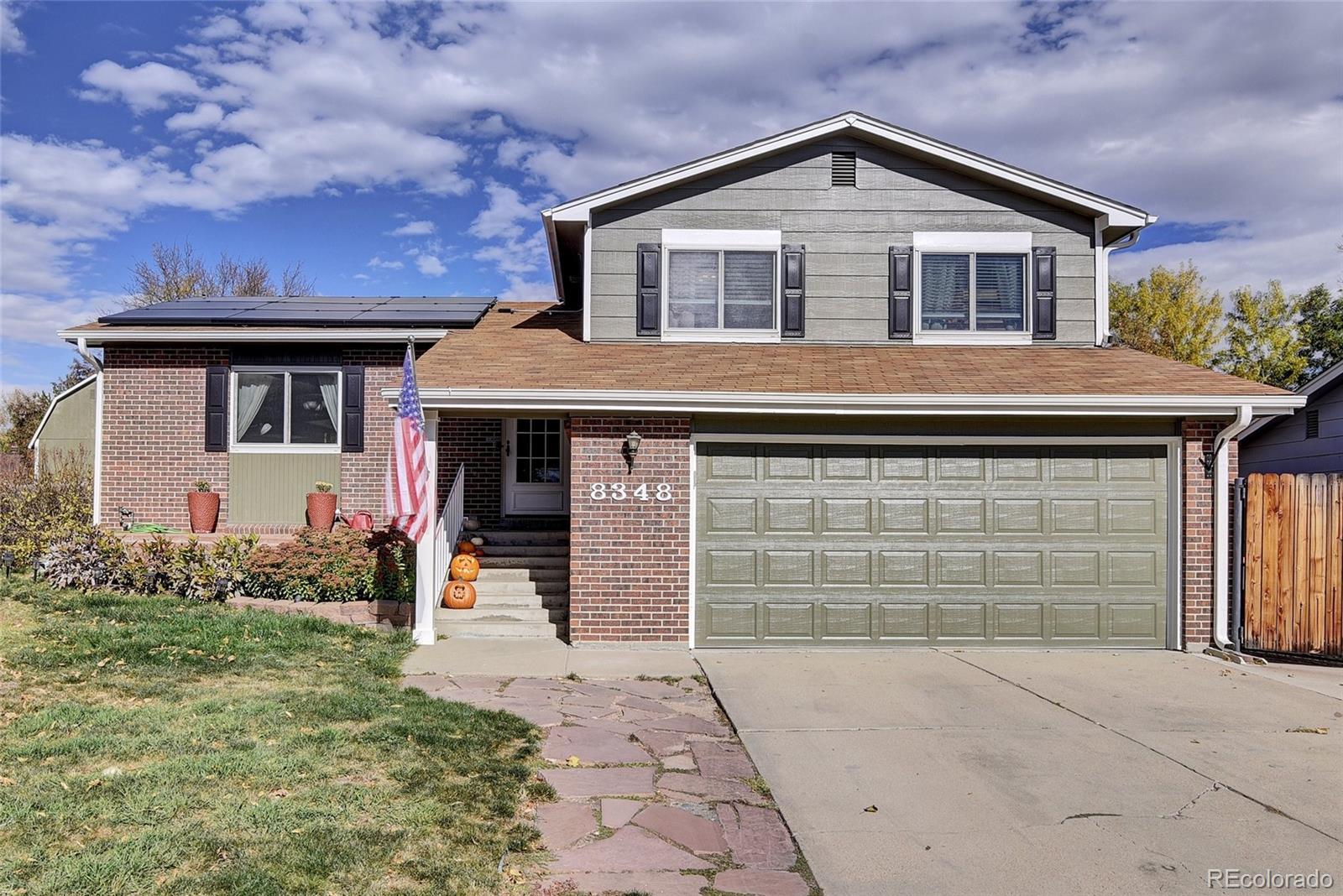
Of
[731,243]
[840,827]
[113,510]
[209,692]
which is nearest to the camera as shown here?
[840,827]

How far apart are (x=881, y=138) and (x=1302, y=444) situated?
8.86 metres

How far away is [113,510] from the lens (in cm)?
1184

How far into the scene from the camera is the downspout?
8.87 meters

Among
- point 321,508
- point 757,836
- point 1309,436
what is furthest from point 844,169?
point 757,836

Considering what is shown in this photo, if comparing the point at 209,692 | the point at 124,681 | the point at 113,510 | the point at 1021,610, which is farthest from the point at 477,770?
the point at 113,510

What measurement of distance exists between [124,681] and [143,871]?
3.55m

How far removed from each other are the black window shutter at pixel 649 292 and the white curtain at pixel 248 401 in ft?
18.1

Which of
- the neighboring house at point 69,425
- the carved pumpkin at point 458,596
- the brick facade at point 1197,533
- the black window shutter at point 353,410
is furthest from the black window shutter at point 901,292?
the neighboring house at point 69,425

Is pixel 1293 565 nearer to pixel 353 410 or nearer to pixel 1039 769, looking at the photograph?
pixel 1039 769

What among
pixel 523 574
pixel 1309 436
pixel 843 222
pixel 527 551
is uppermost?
pixel 843 222

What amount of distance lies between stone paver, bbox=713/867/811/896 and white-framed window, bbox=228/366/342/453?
9795mm

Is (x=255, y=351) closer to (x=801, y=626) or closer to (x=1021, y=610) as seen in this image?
(x=801, y=626)

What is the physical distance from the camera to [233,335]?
11656 mm

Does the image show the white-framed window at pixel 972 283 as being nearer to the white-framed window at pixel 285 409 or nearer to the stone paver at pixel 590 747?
the stone paver at pixel 590 747
